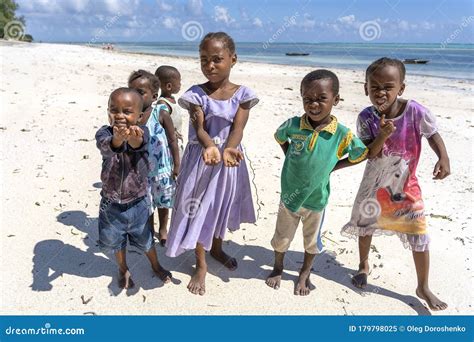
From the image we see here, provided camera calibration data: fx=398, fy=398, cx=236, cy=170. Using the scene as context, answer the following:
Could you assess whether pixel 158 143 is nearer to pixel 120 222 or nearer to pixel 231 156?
pixel 120 222

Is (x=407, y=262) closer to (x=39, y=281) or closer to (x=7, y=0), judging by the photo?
(x=39, y=281)

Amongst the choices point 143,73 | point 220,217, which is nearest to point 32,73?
point 143,73

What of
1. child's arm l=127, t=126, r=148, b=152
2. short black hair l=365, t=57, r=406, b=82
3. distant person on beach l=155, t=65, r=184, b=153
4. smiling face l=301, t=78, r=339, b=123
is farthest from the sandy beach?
short black hair l=365, t=57, r=406, b=82

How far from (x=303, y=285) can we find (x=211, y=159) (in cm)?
123

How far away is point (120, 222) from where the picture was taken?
2.66 metres

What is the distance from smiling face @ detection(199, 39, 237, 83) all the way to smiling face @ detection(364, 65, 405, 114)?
0.95 metres

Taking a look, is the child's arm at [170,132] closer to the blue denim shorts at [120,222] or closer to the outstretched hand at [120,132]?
the blue denim shorts at [120,222]

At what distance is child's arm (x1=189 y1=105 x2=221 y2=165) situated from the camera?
8.30ft

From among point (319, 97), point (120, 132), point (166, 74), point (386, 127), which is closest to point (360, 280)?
point (386, 127)

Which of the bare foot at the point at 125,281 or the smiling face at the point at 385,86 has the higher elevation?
the smiling face at the point at 385,86

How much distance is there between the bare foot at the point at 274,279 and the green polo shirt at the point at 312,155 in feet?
1.96

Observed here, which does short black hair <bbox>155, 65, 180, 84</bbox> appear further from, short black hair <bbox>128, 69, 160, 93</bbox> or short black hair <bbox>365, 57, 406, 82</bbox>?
short black hair <bbox>365, 57, 406, 82</bbox>

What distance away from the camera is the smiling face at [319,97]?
2508mm

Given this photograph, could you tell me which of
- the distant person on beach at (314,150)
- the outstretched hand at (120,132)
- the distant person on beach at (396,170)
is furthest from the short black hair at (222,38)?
the distant person on beach at (396,170)
